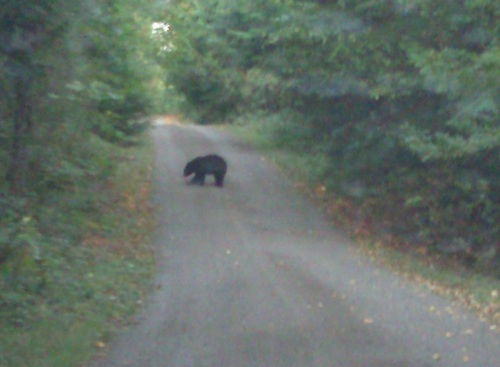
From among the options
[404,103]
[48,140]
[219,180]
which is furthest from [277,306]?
[219,180]

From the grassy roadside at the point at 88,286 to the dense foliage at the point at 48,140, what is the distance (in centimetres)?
7

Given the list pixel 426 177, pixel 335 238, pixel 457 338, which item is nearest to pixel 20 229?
pixel 457 338

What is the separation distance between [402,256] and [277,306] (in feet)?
18.2

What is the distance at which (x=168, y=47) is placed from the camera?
40.3 metres

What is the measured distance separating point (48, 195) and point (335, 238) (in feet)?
18.5

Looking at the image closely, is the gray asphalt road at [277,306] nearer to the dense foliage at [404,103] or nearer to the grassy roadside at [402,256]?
the grassy roadside at [402,256]

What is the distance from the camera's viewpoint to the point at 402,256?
55.0 ft

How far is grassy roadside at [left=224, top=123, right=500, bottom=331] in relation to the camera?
44.0 feet

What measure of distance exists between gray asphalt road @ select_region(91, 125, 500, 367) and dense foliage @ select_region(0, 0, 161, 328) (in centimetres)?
145

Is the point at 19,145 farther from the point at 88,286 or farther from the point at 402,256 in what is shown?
the point at 402,256

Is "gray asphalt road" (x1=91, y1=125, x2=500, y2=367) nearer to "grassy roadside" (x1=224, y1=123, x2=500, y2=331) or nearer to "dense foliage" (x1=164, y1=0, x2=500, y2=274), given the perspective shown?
"grassy roadside" (x1=224, y1=123, x2=500, y2=331)

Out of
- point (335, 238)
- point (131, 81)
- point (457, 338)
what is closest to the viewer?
point (457, 338)

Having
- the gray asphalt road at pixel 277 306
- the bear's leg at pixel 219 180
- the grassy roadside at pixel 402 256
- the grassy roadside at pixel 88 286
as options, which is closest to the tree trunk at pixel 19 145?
the grassy roadside at pixel 88 286

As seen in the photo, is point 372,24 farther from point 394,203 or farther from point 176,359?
point 176,359
